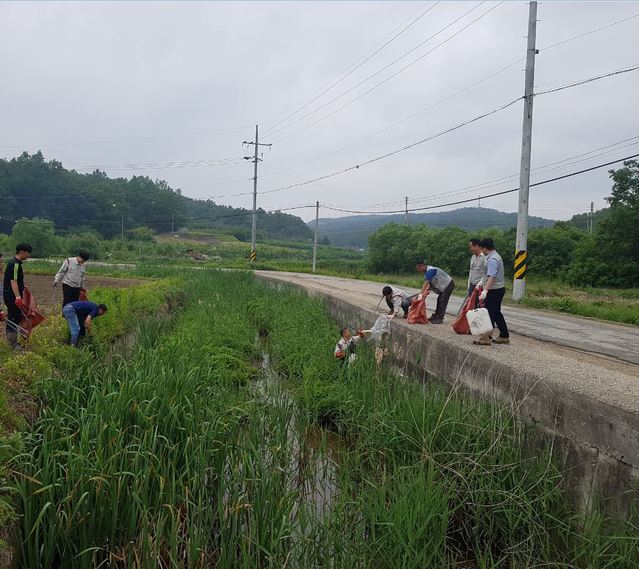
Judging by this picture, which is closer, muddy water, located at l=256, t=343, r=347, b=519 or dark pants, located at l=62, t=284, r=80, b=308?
muddy water, located at l=256, t=343, r=347, b=519

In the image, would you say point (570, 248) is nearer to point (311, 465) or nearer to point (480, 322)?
point (480, 322)

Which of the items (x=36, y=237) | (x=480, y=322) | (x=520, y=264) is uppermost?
(x=36, y=237)

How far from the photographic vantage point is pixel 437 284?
336 inches

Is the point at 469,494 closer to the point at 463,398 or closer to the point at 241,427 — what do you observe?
the point at 463,398

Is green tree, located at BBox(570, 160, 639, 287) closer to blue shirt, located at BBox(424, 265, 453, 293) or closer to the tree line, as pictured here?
the tree line

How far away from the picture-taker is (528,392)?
4512 millimetres

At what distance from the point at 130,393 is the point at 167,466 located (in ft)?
3.25

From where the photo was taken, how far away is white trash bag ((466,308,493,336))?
6.36m

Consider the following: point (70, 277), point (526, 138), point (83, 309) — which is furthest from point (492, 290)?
point (526, 138)

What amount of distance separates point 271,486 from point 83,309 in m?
5.01

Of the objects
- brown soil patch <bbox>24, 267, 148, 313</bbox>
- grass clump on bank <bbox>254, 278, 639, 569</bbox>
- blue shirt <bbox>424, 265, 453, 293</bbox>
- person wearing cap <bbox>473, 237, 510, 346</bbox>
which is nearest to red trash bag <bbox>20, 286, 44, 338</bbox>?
brown soil patch <bbox>24, 267, 148, 313</bbox>

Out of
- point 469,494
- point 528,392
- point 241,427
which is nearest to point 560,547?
point 469,494

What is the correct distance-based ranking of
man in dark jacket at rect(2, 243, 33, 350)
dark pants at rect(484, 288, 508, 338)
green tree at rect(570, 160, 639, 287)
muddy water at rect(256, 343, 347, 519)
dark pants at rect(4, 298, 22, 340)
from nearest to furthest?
muddy water at rect(256, 343, 347, 519), dark pants at rect(484, 288, 508, 338), man in dark jacket at rect(2, 243, 33, 350), dark pants at rect(4, 298, 22, 340), green tree at rect(570, 160, 639, 287)

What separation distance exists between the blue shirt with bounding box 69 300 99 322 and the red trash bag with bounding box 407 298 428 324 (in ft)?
15.7
